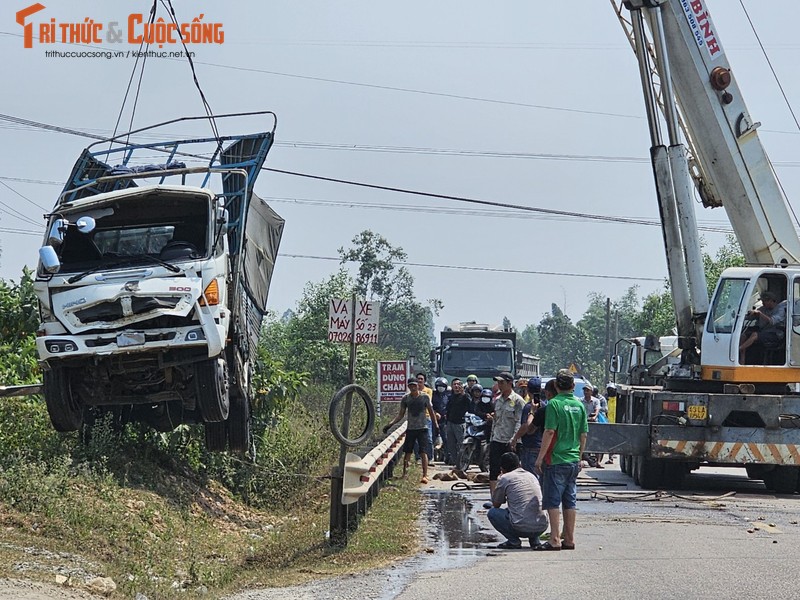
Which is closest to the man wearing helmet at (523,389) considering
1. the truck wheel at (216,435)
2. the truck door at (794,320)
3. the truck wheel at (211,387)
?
the truck door at (794,320)

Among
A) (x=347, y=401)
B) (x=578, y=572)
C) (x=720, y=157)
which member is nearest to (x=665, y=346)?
(x=720, y=157)

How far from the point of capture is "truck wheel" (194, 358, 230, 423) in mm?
13539

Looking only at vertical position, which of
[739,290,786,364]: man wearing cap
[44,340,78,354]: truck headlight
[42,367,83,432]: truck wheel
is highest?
[739,290,786,364]: man wearing cap

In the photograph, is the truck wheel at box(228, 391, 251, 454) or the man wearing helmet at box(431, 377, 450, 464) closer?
the truck wheel at box(228, 391, 251, 454)

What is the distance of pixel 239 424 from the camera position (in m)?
15.8

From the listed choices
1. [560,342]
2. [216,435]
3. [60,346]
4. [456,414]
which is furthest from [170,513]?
[560,342]

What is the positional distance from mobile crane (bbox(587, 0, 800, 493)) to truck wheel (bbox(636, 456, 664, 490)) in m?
0.02

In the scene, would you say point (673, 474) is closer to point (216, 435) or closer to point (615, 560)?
point (216, 435)

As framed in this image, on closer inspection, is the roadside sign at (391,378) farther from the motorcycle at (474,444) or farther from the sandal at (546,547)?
the sandal at (546,547)

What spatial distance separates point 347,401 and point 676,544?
3.66 metres

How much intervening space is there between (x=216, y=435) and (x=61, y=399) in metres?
2.82

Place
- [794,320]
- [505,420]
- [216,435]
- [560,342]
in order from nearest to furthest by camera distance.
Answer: [505,420]
[216,435]
[794,320]
[560,342]

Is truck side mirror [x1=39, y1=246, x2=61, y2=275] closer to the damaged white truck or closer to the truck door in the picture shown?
the damaged white truck

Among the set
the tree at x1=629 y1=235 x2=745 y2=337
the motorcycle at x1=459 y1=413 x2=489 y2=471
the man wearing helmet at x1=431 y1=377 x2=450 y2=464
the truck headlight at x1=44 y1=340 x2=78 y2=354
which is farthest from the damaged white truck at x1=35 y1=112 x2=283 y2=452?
the tree at x1=629 y1=235 x2=745 y2=337
